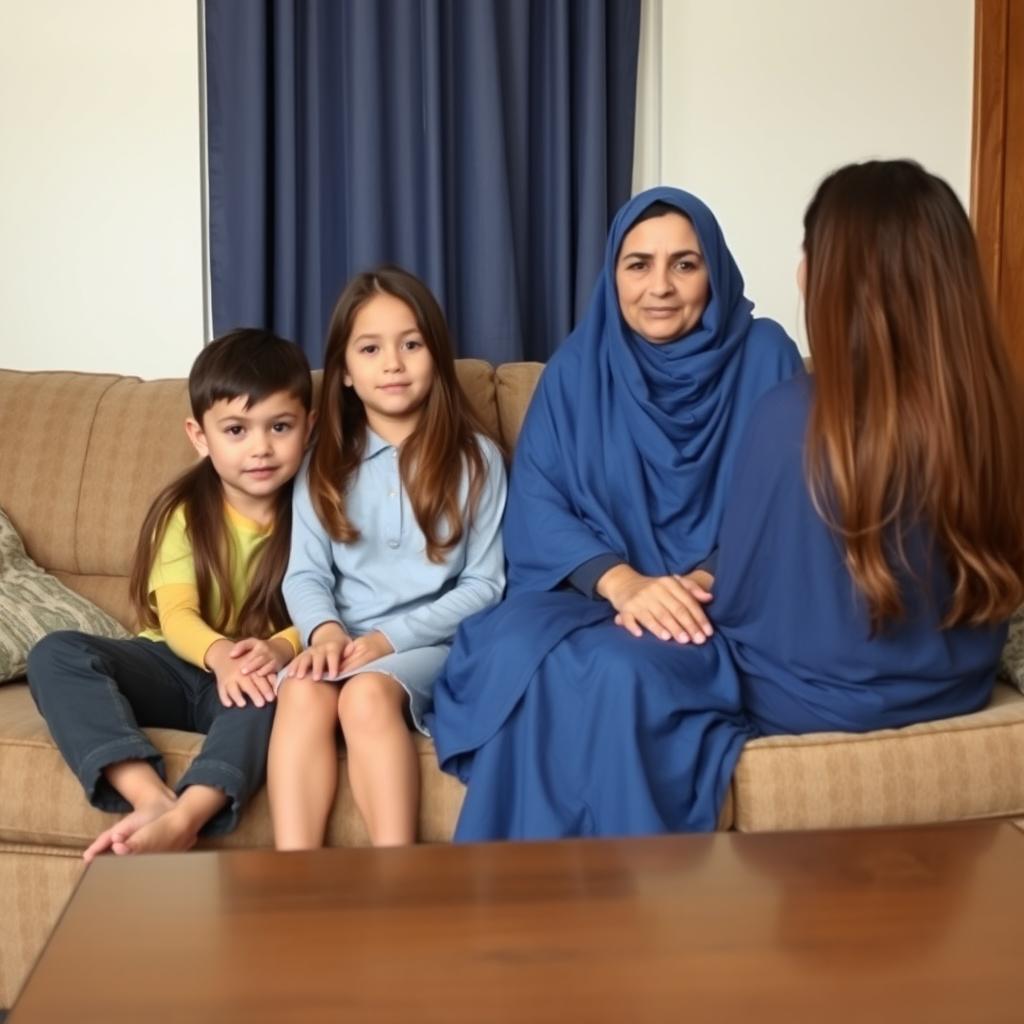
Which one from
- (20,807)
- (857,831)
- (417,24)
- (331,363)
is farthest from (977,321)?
(417,24)

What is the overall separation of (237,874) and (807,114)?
103 inches

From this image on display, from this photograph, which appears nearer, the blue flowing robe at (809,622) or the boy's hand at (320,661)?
the blue flowing robe at (809,622)

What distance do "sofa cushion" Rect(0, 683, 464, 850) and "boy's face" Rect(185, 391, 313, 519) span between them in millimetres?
516

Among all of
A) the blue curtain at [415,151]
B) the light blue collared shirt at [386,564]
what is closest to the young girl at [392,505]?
the light blue collared shirt at [386,564]

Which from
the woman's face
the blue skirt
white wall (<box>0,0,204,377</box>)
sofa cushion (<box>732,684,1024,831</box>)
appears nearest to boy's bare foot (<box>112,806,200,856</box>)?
the blue skirt

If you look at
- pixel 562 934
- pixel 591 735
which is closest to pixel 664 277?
pixel 591 735

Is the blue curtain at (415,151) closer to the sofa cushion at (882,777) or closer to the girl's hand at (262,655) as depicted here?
the girl's hand at (262,655)

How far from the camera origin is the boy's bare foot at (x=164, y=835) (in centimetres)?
160

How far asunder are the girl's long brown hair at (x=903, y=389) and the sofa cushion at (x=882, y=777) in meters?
0.21

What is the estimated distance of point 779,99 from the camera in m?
3.23

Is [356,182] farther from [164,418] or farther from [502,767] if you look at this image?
[502,767]

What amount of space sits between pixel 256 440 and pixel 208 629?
30 centimetres

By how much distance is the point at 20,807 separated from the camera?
1.78m

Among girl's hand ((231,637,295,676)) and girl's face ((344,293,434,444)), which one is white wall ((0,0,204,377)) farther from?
girl's hand ((231,637,295,676))
